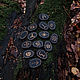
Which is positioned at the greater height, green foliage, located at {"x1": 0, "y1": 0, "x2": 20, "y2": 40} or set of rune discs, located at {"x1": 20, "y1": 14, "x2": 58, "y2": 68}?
green foliage, located at {"x1": 0, "y1": 0, "x2": 20, "y2": 40}

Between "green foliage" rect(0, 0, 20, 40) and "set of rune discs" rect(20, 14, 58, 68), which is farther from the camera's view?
"green foliage" rect(0, 0, 20, 40)

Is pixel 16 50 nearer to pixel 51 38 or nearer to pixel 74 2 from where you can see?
pixel 51 38

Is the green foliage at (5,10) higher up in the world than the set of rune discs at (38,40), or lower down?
higher up

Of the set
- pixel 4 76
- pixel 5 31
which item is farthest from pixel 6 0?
pixel 4 76

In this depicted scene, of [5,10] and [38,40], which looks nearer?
[38,40]

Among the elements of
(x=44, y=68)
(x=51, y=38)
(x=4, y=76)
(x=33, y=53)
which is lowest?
(x=4, y=76)

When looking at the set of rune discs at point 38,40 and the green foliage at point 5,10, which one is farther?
the green foliage at point 5,10

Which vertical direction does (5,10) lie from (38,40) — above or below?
above

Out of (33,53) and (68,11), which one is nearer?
(33,53)
